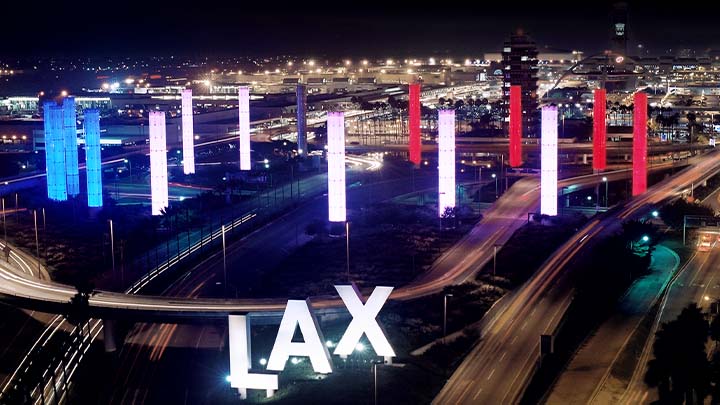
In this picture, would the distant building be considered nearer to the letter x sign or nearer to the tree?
the letter x sign

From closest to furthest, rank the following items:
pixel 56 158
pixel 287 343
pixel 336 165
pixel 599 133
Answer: pixel 287 343 → pixel 336 165 → pixel 56 158 → pixel 599 133

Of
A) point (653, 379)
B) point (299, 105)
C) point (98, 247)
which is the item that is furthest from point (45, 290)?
point (299, 105)

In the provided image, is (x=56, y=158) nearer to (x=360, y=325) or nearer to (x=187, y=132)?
(x=187, y=132)

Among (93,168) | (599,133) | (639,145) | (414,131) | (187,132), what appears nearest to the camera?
(639,145)

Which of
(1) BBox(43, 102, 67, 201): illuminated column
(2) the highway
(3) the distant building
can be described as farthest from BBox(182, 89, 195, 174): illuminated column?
(3) the distant building

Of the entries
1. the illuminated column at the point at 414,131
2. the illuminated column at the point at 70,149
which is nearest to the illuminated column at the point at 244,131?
the illuminated column at the point at 414,131

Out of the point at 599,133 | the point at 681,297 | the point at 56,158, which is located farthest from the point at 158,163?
the point at 681,297

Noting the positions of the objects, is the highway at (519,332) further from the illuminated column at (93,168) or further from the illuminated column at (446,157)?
the illuminated column at (93,168)
